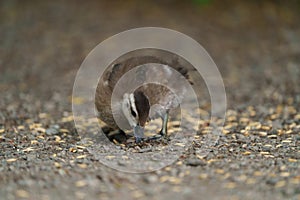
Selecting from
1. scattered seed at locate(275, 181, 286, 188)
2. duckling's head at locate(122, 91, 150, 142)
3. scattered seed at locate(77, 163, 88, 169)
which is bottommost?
scattered seed at locate(275, 181, 286, 188)

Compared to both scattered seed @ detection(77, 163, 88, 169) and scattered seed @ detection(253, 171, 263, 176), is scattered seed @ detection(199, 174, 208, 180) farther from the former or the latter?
scattered seed @ detection(77, 163, 88, 169)

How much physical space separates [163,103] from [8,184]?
195cm

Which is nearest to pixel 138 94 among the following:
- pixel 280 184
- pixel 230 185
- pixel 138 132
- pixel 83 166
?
pixel 138 132

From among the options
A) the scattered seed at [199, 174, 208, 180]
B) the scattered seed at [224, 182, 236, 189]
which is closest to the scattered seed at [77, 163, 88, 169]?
the scattered seed at [199, 174, 208, 180]

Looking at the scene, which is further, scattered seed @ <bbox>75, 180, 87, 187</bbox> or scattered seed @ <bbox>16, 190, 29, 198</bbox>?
scattered seed @ <bbox>75, 180, 87, 187</bbox>

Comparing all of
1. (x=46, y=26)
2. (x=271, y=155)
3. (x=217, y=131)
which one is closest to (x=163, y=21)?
(x=46, y=26)

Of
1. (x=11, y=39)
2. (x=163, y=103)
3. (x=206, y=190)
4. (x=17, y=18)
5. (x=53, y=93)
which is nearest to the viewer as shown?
(x=206, y=190)

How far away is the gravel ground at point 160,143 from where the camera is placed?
414 cm

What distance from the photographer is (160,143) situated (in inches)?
206

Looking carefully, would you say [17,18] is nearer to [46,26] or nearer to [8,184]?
[46,26]

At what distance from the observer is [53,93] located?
24.1ft

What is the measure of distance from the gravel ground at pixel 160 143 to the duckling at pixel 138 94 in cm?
47

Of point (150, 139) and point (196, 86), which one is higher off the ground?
point (196, 86)

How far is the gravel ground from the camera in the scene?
4137 mm
